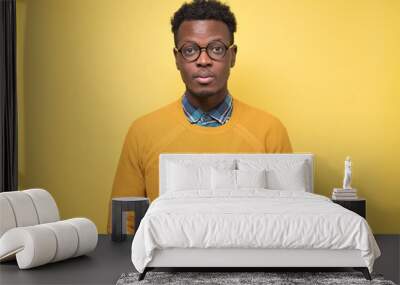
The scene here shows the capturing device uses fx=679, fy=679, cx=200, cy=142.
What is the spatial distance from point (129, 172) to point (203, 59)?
1.43 meters

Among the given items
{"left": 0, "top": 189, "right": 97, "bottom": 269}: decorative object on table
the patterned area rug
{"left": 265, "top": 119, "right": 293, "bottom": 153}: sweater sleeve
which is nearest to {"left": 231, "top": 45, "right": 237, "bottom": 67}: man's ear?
{"left": 265, "top": 119, "right": 293, "bottom": 153}: sweater sleeve

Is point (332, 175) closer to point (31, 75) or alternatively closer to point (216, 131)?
point (216, 131)

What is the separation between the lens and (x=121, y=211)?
6.65 meters

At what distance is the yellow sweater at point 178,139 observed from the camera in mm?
7129

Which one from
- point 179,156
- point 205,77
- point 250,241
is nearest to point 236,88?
point 205,77

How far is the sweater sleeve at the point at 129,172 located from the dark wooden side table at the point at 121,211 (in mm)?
500

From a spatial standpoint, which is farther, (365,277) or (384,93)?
(384,93)

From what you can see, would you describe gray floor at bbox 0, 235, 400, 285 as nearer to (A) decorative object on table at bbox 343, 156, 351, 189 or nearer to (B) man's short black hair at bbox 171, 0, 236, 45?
(A) decorative object on table at bbox 343, 156, 351, 189

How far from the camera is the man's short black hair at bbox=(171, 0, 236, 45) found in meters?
7.12

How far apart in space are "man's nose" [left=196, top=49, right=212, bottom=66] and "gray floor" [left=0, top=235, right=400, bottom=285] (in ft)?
6.73

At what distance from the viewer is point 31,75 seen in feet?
24.2

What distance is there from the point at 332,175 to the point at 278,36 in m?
1.60

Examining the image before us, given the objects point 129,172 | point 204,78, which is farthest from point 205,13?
point 129,172

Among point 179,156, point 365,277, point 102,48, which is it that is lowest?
point 365,277
